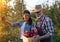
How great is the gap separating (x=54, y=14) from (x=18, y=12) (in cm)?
393

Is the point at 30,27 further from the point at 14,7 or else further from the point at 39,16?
the point at 14,7

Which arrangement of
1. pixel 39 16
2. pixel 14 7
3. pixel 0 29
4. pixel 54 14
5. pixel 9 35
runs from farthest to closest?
pixel 54 14
pixel 14 7
pixel 9 35
pixel 0 29
pixel 39 16

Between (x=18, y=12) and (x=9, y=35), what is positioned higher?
(x=18, y=12)

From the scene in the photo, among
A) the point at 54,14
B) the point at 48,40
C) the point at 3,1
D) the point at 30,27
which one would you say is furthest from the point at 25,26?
the point at 54,14

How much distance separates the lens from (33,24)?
417 cm

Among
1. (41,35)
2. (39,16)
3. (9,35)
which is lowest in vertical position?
(9,35)

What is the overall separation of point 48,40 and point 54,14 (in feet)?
33.3

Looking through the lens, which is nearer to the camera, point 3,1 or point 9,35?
point 9,35

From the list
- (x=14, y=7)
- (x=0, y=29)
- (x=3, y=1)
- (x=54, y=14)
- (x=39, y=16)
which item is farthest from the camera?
(x=54, y=14)

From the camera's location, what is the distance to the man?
13.3ft

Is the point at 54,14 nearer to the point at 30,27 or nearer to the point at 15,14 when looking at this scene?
the point at 15,14

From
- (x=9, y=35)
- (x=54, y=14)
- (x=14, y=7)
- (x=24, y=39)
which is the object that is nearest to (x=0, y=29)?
(x=9, y=35)

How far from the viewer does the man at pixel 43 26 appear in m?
4.04

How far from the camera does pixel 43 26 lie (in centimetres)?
408
